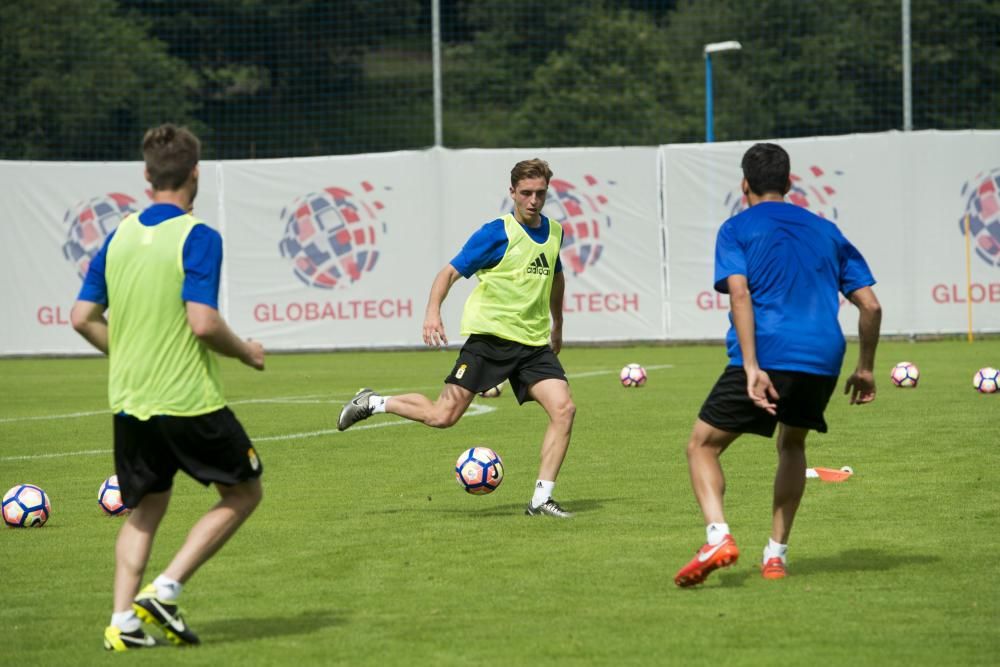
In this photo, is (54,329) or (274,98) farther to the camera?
(274,98)

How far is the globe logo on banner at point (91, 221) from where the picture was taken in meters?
26.9

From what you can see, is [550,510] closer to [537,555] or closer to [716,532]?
[537,555]

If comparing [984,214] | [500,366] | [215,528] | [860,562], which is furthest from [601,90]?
[215,528]

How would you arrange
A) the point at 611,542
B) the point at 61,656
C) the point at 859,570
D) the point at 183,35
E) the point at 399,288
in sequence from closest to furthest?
the point at 61,656 < the point at 859,570 < the point at 611,542 < the point at 399,288 < the point at 183,35

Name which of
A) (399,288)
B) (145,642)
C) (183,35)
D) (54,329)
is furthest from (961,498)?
(183,35)

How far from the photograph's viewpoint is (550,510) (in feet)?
31.6

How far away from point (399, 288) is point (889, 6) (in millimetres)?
30408

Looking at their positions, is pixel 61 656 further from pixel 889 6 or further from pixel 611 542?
pixel 889 6

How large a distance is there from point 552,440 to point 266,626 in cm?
337

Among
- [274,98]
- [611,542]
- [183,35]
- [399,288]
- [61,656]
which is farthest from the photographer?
[183,35]

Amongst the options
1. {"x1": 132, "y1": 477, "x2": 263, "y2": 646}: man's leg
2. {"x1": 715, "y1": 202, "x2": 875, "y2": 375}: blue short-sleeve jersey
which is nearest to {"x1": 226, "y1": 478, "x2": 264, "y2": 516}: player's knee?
{"x1": 132, "y1": 477, "x2": 263, "y2": 646}: man's leg

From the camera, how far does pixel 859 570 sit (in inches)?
303

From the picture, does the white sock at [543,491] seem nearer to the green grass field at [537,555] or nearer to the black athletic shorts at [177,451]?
the green grass field at [537,555]

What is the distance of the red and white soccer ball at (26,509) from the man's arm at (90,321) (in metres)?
3.63
